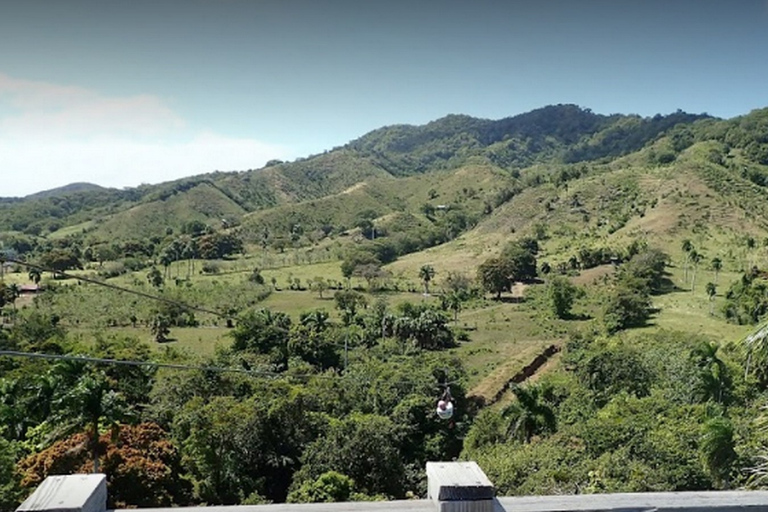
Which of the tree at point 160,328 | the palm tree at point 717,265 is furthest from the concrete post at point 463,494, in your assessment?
the palm tree at point 717,265

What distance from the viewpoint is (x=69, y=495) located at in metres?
2.19

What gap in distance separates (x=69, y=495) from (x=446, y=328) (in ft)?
130

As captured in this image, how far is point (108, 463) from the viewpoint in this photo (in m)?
15.4

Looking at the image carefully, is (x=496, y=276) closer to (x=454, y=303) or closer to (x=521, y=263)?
(x=521, y=263)

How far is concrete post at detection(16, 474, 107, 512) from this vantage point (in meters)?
2.11

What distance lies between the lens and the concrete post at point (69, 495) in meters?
2.11

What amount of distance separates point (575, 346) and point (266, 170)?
418 ft

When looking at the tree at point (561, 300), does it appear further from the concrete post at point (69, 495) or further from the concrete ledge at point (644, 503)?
the concrete post at point (69, 495)

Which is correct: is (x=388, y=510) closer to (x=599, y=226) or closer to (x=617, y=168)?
(x=599, y=226)

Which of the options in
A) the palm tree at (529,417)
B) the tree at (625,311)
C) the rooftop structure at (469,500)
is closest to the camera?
the rooftop structure at (469,500)

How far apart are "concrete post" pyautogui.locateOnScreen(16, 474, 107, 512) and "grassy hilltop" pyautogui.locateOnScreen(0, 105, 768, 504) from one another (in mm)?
4895

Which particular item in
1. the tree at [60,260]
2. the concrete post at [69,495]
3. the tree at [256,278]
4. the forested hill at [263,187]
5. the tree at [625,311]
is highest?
the forested hill at [263,187]

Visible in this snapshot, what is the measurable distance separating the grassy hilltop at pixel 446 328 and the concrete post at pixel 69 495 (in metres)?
4.90

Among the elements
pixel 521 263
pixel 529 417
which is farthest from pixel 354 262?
pixel 529 417
